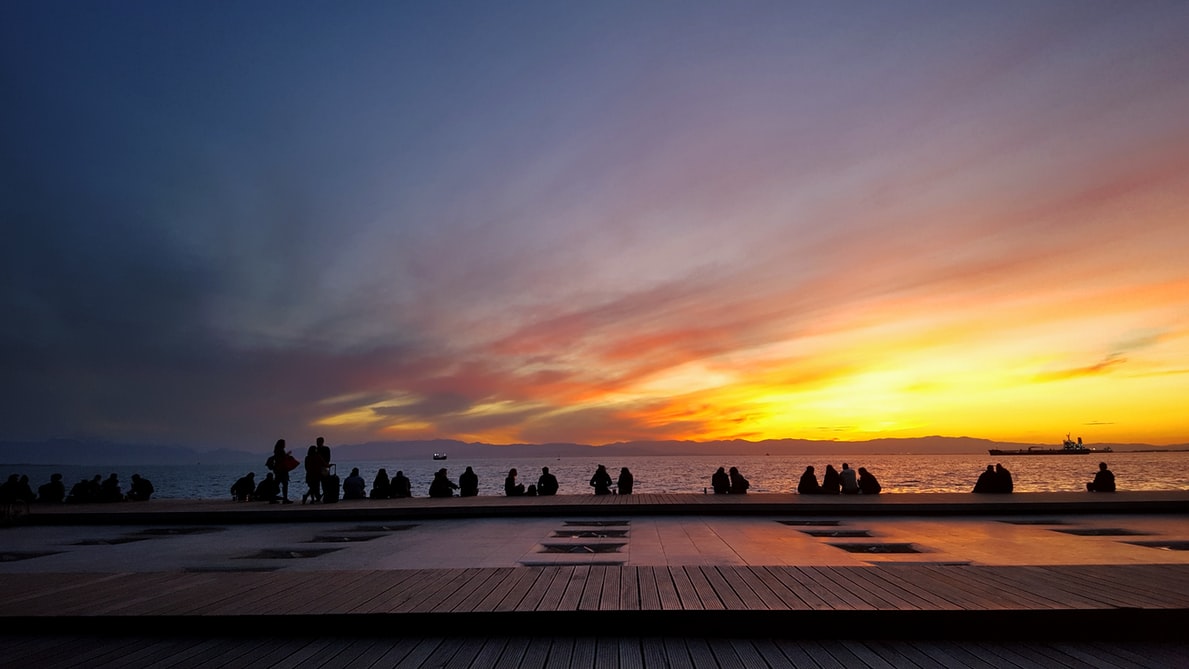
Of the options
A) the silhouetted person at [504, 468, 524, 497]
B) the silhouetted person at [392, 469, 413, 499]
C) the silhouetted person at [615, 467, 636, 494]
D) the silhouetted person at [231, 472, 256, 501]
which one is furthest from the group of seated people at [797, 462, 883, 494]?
the silhouetted person at [231, 472, 256, 501]

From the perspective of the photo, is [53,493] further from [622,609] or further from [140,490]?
[622,609]

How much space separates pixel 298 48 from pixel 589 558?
51.4 feet

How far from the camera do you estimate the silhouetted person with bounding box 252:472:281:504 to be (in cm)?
1889

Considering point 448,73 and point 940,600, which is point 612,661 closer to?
point 940,600

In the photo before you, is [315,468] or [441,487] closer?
[315,468]

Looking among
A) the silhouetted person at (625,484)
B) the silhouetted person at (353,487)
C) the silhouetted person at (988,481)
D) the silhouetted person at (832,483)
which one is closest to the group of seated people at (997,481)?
the silhouetted person at (988,481)

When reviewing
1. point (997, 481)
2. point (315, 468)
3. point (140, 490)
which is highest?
point (315, 468)

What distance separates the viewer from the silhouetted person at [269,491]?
18891 mm

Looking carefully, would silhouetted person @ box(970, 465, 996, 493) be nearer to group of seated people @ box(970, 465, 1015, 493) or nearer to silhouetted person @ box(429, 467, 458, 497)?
group of seated people @ box(970, 465, 1015, 493)

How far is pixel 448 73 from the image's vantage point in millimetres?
19359

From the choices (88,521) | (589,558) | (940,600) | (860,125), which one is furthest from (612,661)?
(860,125)

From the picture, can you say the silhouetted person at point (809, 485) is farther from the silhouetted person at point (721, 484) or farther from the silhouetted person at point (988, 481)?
the silhouetted person at point (988, 481)

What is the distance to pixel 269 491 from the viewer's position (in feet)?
Result: 63.9

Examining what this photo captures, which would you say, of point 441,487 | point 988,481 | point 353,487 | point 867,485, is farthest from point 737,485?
point 353,487
